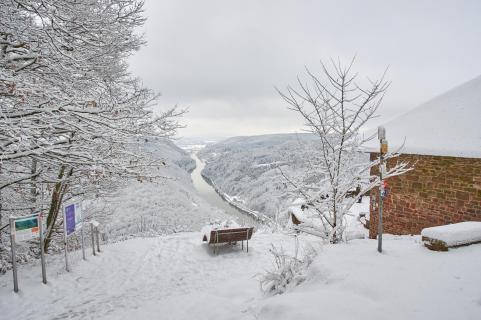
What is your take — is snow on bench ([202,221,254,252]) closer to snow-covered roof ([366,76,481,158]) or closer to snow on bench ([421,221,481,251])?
snow-covered roof ([366,76,481,158])

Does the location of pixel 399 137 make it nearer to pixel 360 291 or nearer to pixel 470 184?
pixel 470 184

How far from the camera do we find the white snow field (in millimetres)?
3141

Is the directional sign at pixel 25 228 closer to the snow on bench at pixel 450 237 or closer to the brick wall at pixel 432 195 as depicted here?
the snow on bench at pixel 450 237

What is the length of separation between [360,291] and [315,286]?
63 cm

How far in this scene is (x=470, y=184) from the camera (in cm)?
706

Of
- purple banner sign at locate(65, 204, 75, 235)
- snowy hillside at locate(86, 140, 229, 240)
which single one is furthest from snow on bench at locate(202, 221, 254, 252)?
snowy hillside at locate(86, 140, 229, 240)

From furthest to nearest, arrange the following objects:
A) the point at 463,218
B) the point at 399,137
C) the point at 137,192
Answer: the point at 137,192
the point at 399,137
the point at 463,218

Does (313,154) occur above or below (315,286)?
above

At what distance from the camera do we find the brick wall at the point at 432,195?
7070 mm

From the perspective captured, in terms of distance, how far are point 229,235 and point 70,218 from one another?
14.2 ft

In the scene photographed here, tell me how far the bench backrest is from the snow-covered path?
451mm

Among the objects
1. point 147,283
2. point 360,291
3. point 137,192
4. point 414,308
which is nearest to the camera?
point 414,308

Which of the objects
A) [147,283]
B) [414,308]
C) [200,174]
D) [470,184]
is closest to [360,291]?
[414,308]

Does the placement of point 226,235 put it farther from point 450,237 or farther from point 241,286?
point 450,237
